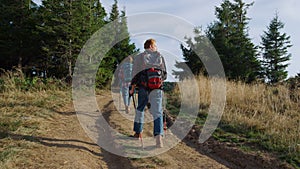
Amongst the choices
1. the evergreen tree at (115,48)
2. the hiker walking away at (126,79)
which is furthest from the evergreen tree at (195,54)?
the hiker walking away at (126,79)

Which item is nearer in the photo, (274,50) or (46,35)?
(46,35)

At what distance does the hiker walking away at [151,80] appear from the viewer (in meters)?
4.50

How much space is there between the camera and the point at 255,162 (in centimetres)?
419

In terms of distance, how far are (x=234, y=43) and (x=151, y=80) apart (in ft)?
72.7

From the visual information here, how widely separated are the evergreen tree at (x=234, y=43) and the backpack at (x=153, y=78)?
57.3 feet

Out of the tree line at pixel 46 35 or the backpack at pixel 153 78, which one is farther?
the tree line at pixel 46 35

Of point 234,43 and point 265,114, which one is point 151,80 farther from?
point 234,43

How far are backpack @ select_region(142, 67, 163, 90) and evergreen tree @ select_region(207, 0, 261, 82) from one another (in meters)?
17.5

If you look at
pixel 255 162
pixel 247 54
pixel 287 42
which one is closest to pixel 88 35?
pixel 255 162

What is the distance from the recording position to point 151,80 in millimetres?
4492

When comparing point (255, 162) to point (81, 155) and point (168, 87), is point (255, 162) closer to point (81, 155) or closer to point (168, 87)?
point (81, 155)

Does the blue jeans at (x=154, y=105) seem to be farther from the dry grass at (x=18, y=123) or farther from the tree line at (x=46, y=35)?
the tree line at (x=46, y=35)

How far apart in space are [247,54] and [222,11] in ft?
20.7

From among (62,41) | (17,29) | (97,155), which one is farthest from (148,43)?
(17,29)
